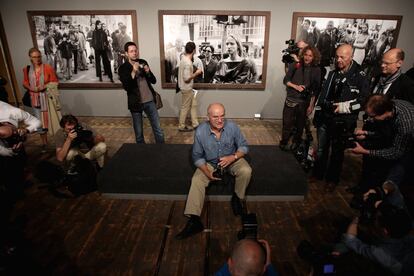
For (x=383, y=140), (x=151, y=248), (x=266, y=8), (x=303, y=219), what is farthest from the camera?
(x=266, y=8)

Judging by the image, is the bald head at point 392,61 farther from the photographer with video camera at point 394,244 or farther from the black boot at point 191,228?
the black boot at point 191,228

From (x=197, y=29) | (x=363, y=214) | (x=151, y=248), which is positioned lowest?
(x=151, y=248)

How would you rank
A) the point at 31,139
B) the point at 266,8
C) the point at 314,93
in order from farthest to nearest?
the point at 266,8 < the point at 31,139 < the point at 314,93

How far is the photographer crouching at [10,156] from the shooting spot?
2.98m

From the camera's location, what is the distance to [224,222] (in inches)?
119

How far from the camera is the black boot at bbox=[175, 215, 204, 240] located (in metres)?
2.80

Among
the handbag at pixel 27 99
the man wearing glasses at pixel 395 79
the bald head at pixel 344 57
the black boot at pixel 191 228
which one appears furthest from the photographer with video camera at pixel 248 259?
the handbag at pixel 27 99

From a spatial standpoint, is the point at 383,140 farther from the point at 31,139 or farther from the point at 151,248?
the point at 31,139

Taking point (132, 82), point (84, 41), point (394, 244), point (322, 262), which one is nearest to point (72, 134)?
point (132, 82)

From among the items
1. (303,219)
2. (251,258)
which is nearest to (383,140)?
(303,219)

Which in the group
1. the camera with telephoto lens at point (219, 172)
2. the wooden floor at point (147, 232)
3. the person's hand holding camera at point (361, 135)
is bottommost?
the wooden floor at point (147, 232)

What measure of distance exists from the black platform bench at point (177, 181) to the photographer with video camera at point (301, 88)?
2.30ft

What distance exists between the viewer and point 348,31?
5699mm

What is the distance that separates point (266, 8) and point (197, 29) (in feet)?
4.66
